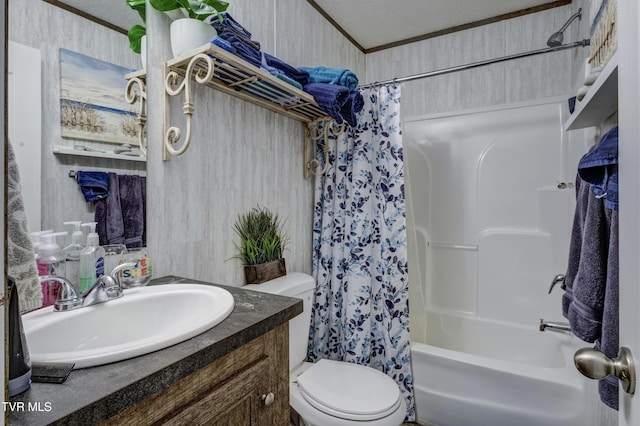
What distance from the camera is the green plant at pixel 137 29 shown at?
3.71 feet

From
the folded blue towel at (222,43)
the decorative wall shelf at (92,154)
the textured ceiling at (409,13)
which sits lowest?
the decorative wall shelf at (92,154)

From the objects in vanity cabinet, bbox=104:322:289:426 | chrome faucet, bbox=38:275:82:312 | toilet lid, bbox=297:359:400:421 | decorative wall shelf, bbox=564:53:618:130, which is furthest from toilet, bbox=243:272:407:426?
decorative wall shelf, bbox=564:53:618:130

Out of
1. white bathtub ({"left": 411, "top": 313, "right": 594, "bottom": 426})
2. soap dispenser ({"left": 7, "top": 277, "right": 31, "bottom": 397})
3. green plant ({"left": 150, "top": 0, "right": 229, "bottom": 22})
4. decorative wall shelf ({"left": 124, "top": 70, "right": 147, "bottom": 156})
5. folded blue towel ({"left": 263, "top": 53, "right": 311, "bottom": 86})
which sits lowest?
white bathtub ({"left": 411, "top": 313, "right": 594, "bottom": 426})

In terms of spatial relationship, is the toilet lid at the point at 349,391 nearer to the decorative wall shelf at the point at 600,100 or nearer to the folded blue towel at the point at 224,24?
the decorative wall shelf at the point at 600,100

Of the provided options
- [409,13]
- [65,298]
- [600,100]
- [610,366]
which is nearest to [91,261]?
[65,298]

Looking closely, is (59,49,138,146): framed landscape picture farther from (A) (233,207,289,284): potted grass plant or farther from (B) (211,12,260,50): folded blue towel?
(A) (233,207,289,284): potted grass plant

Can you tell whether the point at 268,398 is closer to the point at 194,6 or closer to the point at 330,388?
the point at 330,388

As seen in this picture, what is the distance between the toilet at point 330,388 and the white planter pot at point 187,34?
0.97 meters

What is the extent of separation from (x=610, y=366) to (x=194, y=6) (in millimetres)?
1467

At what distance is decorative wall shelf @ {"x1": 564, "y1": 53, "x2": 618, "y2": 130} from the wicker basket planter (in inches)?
51.2

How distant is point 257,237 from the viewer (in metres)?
1.59

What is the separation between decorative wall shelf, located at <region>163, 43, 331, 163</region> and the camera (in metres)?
1.15

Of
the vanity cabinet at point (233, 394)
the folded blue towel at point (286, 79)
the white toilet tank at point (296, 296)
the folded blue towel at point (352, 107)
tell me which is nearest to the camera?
the vanity cabinet at point (233, 394)

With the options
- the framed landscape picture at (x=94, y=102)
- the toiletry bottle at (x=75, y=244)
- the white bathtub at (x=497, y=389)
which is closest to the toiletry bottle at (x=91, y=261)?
the toiletry bottle at (x=75, y=244)
